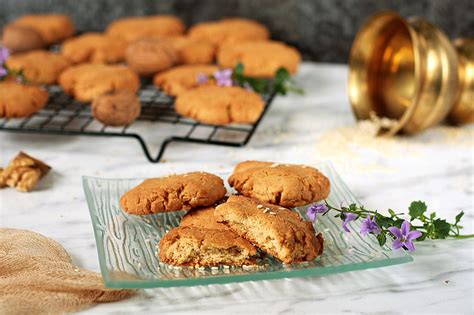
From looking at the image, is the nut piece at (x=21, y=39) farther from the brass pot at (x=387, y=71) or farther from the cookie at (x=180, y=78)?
the brass pot at (x=387, y=71)

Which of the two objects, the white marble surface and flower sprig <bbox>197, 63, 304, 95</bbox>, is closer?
the white marble surface

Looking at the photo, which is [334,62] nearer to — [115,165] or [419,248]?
Result: [115,165]

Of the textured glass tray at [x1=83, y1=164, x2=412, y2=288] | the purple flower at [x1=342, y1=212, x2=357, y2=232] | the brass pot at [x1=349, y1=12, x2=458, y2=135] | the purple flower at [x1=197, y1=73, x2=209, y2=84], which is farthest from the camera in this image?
the purple flower at [x1=197, y1=73, x2=209, y2=84]

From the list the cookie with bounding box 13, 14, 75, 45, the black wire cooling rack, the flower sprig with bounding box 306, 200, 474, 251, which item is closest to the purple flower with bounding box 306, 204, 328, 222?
the flower sprig with bounding box 306, 200, 474, 251

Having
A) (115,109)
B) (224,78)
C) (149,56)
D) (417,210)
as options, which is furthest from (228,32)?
(417,210)

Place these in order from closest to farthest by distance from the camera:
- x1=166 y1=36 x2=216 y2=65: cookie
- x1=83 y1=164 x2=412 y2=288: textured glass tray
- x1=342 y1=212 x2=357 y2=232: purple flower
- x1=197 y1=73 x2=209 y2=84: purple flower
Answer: x1=83 y1=164 x2=412 y2=288: textured glass tray, x1=342 y1=212 x2=357 y2=232: purple flower, x1=197 y1=73 x2=209 y2=84: purple flower, x1=166 y1=36 x2=216 y2=65: cookie

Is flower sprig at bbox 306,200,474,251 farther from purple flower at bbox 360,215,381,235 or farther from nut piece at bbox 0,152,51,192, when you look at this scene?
nut piece at bbox 0,152,51,192
